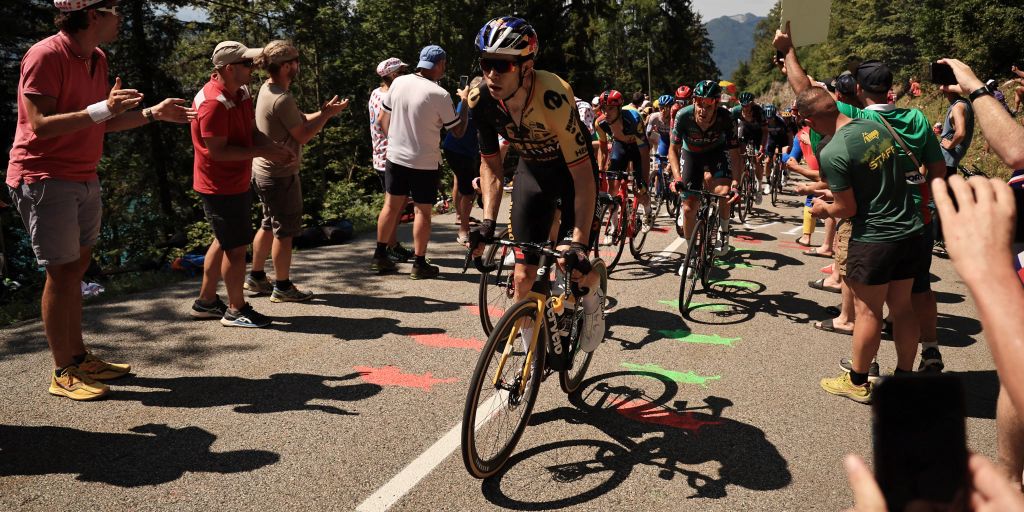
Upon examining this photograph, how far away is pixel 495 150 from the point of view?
441 cm

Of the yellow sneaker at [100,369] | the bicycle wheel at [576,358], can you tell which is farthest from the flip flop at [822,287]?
the yellow sneaker at [100,369]

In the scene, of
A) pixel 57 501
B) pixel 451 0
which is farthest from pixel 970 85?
pixel 451 0

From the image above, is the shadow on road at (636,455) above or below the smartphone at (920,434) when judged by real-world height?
below

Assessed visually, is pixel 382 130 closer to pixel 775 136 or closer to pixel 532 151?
pixel 532 151

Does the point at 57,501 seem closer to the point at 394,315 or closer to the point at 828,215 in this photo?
the point at 394,315

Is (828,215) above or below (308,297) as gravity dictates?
above

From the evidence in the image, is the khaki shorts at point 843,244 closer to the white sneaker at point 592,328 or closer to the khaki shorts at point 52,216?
the white sneaker at point 592,328

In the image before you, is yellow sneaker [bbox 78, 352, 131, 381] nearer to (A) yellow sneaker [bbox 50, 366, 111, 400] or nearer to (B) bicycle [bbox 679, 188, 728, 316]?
(A) yellow sneaker [bbox 50, 366, 111, 400]

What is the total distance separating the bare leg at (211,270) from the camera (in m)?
5.46

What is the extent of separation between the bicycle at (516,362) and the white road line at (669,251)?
514cm

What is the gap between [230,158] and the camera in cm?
510

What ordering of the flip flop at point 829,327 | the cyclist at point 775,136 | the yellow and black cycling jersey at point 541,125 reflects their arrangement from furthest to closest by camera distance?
the cyclist at point 775,136 < the flip flop at point 829,327 < the yellow and black cycling jersey at point 541,125

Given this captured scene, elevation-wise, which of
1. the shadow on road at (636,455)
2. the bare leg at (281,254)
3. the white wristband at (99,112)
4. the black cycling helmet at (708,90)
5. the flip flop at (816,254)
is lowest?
the shadow on road at (636,455)

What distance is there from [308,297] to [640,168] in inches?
217
